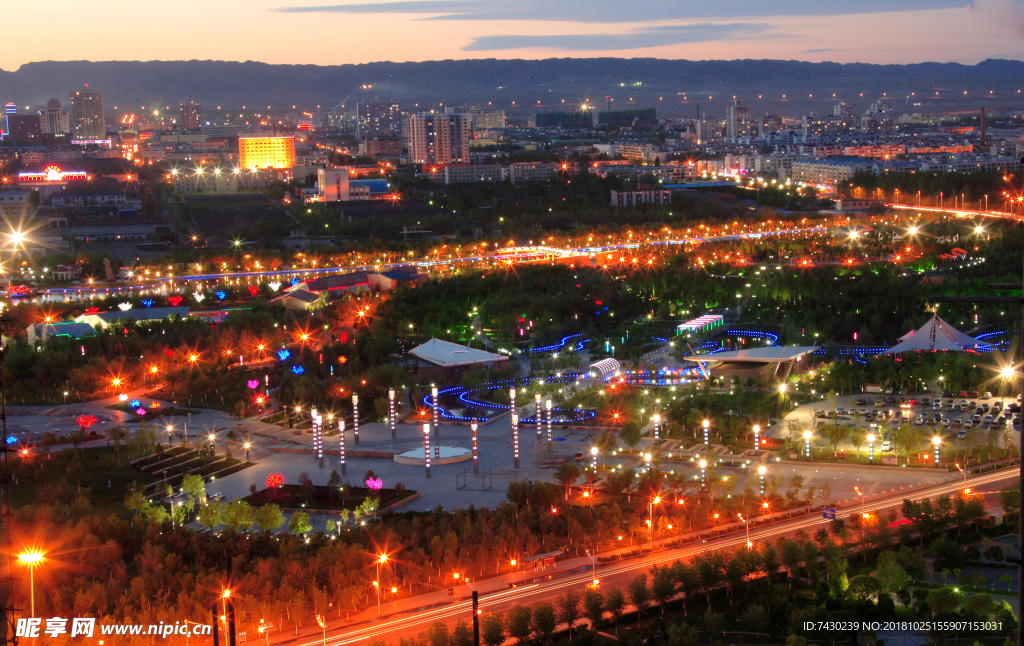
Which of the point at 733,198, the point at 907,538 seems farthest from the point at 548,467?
the point at 733,198

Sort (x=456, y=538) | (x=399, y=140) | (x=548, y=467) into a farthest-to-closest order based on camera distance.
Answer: (x=399, y=140) < (x=548, y=467) < (x=456, y=538)

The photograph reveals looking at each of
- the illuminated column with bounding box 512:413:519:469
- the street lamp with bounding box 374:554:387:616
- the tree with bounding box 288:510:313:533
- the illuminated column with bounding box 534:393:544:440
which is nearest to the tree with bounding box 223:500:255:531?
the tree with bounding box 288:510:313:533

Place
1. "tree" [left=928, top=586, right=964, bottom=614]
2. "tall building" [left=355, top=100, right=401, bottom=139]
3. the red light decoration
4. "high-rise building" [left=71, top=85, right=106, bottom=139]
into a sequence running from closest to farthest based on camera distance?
"tree" [left=928, top=586, right=964, bottom=614], the red light decoration, "high-rise building" [left=71, top=85, right=106, bottom=139], "tall building" [left=355, top=100, right=401, bottom=139]

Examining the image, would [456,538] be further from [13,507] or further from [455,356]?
[455,356]

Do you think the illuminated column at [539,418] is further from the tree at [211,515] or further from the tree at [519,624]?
the tree at [519,624]

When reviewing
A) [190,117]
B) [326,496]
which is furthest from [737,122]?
[326,496]

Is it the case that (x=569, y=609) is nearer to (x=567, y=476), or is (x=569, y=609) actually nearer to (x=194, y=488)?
(x=567, y=476)

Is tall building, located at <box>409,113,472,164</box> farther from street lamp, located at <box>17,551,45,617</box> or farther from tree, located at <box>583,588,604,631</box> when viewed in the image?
tree, located at <box>583,588,604,631</box>
